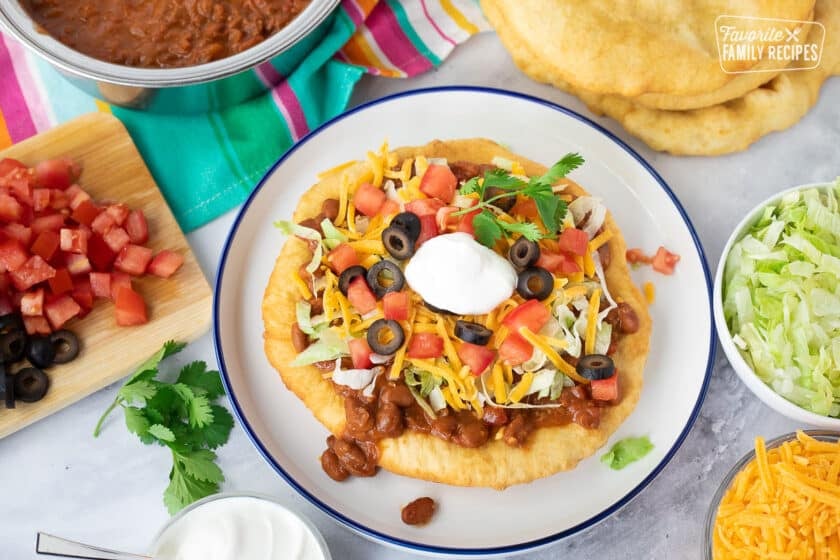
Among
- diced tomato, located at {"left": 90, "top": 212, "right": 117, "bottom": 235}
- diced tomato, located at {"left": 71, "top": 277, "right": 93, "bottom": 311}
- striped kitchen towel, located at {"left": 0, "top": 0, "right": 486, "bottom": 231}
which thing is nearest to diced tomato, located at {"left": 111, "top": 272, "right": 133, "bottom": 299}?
diced tomato, located at {"left": 71, "top": 277, "right": 93, "bottom": 311}

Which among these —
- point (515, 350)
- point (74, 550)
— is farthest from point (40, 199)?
point (515, 350)

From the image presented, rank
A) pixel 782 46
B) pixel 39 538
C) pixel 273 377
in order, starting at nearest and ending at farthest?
pixel 39 538
pixel 273 377
pixel 782 46

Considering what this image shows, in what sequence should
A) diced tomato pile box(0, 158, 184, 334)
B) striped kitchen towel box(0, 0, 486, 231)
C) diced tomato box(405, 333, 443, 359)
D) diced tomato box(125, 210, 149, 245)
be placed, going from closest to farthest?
diced tomato box(405, 333, 443, 359) < diced tomato pile box(0, 158, 184, 334) < diced tomato box(125, 210, 149, 245) < striped kitchen towel box(0, 0, 486, 231)

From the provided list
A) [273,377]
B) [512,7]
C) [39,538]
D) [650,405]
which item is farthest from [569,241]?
[39,538]

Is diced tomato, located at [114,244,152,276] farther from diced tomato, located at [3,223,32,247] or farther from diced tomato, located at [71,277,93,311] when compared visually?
diced tomato, located at [3,223,32,247]

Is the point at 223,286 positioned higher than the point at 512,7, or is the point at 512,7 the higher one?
the point at 512,7

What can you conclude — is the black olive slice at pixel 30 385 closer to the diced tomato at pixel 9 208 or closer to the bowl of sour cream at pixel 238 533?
the diced tomato at pixel 9 208

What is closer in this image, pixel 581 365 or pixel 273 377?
pixel 581 365

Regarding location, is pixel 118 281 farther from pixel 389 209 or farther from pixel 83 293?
pixel 389 209

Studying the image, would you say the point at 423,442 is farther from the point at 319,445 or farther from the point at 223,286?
the point at 223,286
